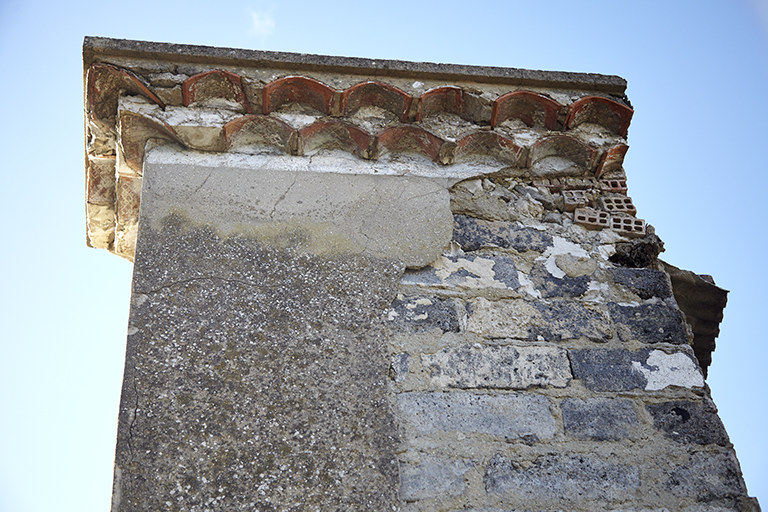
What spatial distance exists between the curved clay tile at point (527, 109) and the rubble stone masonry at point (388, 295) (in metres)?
0.01

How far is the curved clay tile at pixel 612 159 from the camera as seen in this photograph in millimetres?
2607

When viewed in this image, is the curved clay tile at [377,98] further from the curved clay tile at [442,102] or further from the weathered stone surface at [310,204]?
the weathered stone surface at [310,204]

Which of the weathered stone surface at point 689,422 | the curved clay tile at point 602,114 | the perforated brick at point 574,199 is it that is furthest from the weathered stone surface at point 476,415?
the curved clay tile at point 602,114

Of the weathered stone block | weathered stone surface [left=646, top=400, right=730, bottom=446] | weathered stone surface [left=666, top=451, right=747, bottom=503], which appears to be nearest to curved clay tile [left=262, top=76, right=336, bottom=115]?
the weathered stone block

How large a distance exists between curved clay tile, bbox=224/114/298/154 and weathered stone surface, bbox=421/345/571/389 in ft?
3.21

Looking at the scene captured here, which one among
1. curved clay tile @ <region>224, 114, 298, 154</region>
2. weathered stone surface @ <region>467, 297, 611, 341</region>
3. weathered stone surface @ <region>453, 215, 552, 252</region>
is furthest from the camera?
curved clay tile @ <region>224, 114, 298, 154</region>

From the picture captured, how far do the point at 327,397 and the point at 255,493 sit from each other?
0.31m

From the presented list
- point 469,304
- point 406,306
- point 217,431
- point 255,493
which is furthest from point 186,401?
point 469,304

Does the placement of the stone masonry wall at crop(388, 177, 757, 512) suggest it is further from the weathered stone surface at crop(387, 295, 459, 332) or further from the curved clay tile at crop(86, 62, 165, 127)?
the curved clay tile at crop(86, 62, 165, 127)

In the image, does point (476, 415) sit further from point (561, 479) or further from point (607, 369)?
point (607, 369)

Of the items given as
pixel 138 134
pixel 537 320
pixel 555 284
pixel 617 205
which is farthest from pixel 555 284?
pixel 138 134

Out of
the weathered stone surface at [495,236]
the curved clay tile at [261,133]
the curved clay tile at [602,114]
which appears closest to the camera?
the weathered stone surface at [495,236]

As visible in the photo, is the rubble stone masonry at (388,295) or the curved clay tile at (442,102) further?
the curved clay tile at (442,102)

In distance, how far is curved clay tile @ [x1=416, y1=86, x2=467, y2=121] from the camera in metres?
2.56
